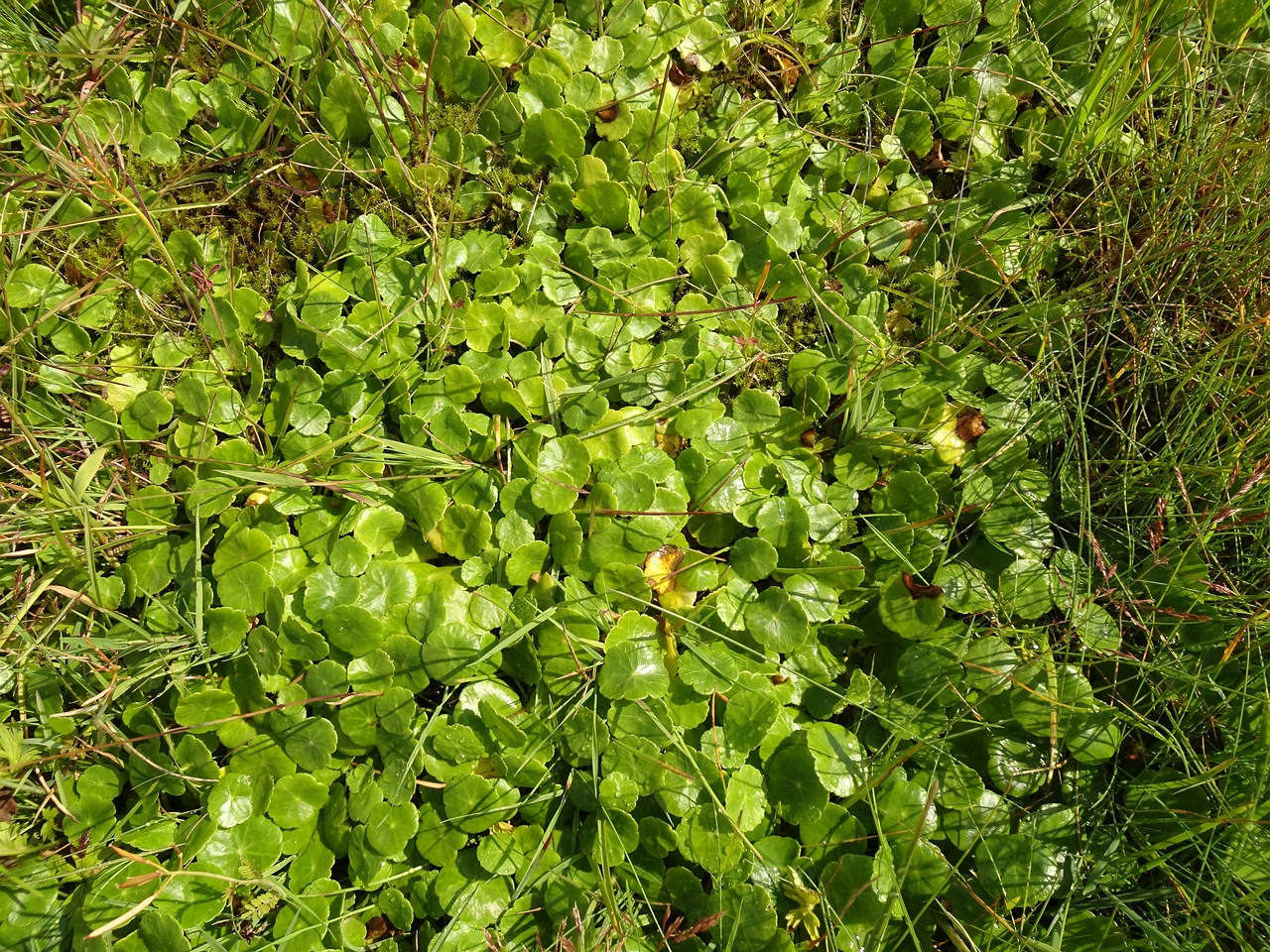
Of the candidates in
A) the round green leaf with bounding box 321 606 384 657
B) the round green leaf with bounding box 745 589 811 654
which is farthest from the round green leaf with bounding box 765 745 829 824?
the round green leaf with bounding box 321 606 384 657

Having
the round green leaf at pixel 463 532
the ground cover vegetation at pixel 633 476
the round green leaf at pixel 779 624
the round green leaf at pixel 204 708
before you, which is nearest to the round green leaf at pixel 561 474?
the ground cover vegetation at pixel 633 476

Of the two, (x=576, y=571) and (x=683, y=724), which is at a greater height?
(x=576, y=571)

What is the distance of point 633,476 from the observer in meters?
2.02

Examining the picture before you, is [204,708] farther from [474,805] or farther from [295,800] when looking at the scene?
[474,805]

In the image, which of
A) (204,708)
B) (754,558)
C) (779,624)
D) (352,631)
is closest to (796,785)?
(779,624)

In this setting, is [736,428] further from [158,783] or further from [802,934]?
[158,783]

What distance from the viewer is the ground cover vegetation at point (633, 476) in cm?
179

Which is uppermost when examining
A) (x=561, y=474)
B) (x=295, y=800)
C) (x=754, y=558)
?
(x=561, y=474)

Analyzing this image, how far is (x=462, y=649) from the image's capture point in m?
1.87

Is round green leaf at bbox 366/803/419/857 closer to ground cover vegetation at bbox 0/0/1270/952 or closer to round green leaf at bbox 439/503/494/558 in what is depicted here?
ground cover vegetation at bbox 0/0/1270/952

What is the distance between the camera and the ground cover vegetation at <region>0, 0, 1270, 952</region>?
1.79 m

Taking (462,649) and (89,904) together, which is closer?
(89,904)

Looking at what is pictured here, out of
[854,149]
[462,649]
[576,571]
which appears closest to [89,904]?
[462,649]

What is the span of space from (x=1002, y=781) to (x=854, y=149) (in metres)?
1.93
